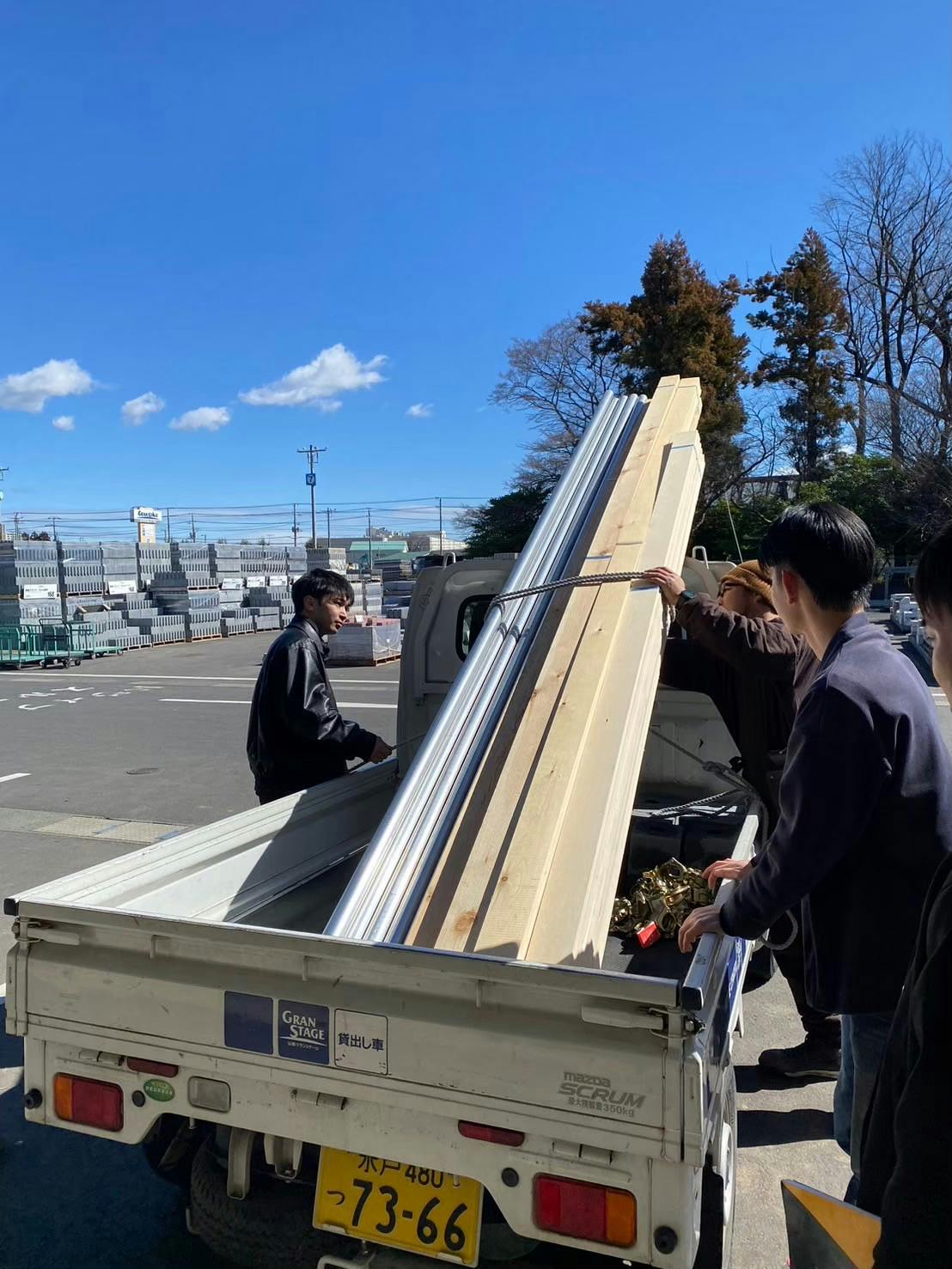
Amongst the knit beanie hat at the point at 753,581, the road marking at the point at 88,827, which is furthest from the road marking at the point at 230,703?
the knit beanie hat at the point at 753,581

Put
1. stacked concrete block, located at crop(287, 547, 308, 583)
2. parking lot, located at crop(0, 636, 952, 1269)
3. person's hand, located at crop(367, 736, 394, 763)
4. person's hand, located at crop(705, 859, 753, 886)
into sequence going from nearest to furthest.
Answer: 1. person's hand, located at crop(705, 859, 753, 886)
2. parking lot, located at crop(0, 636, 952, 1269)
3. person's hand, located at crop(367, 736, 394, 763)
4. stacked concrete block, located at crop(287, 547, 308, 583)

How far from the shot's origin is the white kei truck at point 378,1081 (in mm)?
1719

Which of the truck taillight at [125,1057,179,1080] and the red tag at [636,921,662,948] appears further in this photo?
the red tag at [636,921,662,948]

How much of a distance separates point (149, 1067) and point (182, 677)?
18.1 m

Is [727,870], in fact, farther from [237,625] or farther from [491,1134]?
[237,625]

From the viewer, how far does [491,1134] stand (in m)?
1.84

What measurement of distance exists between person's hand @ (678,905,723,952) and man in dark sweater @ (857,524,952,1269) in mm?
823

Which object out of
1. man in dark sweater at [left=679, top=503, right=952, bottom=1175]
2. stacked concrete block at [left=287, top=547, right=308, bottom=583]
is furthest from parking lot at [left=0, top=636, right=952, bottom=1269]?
stacked concrete block at [left=287, top=547, right=308, bottom=583]

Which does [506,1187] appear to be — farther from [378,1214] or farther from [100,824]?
[100,824]

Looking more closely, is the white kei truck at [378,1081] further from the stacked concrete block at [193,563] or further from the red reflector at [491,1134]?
the stacked concrete block at [193,563]

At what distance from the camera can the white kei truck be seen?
67.7 inches

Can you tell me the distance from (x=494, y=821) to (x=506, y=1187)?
3.01 ft

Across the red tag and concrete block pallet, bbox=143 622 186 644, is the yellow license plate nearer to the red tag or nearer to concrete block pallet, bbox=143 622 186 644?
the red tag

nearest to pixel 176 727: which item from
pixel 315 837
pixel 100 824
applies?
pixel 100 824
